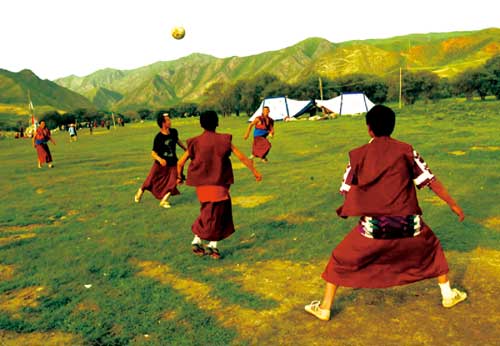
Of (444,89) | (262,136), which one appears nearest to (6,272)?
(262,136)

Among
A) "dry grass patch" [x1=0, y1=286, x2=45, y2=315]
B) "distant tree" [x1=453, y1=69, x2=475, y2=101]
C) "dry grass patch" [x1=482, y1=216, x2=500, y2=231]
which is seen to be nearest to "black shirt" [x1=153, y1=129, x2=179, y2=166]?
"dry grass patch" [x1=0, y1=286, x2=45, y2=315]

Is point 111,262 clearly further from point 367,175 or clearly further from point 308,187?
point 308,187

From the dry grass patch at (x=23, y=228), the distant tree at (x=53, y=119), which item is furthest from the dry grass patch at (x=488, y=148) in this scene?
the distant tree at (x=53, y=119)

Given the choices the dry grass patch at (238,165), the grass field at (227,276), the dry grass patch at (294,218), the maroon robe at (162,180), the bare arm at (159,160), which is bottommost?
the dry grass patch at (238,165)

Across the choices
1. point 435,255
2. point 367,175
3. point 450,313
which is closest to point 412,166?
point 367,175

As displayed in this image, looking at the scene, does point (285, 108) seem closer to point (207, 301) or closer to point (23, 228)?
point (23, 228)

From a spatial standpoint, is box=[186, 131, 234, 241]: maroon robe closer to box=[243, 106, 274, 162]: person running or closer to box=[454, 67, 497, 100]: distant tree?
box=[243, 106, 274, 162]: person running

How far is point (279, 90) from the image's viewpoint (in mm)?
107688

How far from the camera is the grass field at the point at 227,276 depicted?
4.29 metres

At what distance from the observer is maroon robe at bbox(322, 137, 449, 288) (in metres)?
4.05

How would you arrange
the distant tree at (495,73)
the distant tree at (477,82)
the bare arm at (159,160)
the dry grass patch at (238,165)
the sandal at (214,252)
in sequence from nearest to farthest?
the sandal at (214,252), the bare arm at (159,160), the dry grass patch at (238,165), the distant tree at (495,73), the distant tree at (477,82)

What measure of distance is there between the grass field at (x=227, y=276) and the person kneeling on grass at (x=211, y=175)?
19.3 inches

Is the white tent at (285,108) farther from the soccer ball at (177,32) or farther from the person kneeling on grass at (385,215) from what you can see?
the person kneeling on grass at (385,215)

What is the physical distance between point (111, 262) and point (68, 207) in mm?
5014
